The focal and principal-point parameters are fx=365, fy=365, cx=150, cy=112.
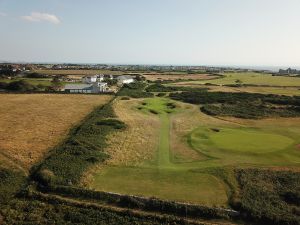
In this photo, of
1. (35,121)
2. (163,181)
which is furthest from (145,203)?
(35,121)

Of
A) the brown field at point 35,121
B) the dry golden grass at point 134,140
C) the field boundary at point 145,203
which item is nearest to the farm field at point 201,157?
the dry golden grass at point 134,140

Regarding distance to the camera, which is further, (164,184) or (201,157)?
(201,157)

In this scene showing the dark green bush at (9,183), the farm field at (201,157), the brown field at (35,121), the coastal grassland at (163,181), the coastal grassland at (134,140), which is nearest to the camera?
the dark green bush at (9,183)

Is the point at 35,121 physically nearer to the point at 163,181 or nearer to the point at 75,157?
the point at 75,157

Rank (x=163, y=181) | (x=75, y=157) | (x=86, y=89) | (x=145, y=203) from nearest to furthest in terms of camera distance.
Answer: (x=145, y=203), (x=163, y=181), (x=75, y=157), (x=86, y=89)

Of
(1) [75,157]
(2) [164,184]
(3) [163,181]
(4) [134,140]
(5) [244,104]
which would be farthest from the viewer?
(5) [244,104]

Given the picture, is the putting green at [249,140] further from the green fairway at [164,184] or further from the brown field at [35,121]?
the brown field at [35,121]

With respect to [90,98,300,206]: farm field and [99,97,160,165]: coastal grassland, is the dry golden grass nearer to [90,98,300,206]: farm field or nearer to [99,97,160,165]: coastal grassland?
[99,97,160,165]: coastal grassland
